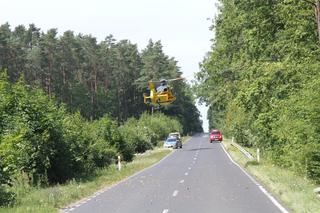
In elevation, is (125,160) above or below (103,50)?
below

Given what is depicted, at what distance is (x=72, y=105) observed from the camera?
107 metres

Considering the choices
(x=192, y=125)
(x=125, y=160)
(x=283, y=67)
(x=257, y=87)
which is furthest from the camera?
(x=192, y=125)

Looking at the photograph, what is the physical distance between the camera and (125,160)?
49.3m

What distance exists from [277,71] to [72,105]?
78239mm

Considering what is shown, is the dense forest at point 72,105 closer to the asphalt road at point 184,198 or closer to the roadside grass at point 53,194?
the roadside grass at point 53,194

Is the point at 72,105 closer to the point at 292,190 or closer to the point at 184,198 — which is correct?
the point at 184,198

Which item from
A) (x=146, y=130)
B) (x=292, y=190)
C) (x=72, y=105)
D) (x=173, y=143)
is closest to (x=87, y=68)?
(x=72, y=105)

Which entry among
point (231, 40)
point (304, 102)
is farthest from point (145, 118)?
point (304, 102)

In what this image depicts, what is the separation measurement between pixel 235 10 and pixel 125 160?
650 inches

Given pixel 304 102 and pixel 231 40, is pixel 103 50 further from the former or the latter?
pixel 304 102

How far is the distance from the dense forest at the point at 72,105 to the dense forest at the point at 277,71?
1014 centimetres

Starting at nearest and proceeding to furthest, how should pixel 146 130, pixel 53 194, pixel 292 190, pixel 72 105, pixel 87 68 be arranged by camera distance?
1. pixel 292 190
2. pixel 53 194
3. pixel 146 130
4. pixel 72 105
5. pixel 87 68

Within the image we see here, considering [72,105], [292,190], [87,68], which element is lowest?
[292,190]

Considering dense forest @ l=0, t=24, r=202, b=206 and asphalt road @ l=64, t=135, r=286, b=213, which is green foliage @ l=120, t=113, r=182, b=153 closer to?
dense forest @ l=0, t=24, r=202, b=206
